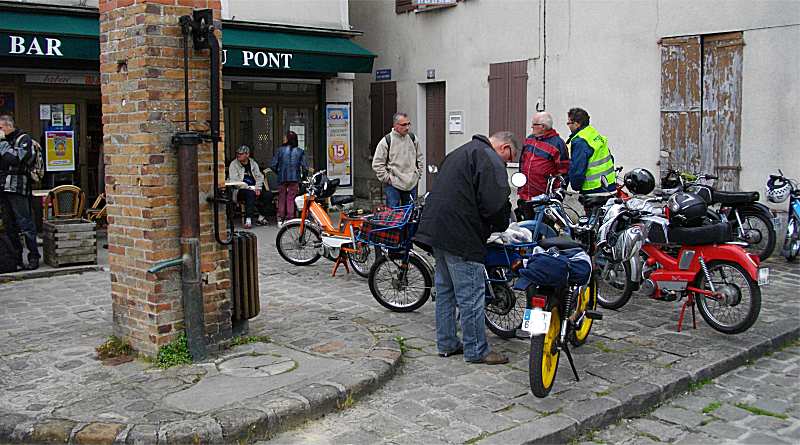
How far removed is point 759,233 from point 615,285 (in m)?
3.16

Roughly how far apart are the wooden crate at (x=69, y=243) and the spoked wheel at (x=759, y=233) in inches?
307

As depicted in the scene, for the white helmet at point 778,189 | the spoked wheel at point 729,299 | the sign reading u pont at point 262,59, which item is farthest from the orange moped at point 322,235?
the white helmet at point 778,189

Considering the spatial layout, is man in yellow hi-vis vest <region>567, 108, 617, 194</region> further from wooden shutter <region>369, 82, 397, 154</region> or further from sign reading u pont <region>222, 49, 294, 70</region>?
wooden shutter <region>369, 82, 397, 154</region>

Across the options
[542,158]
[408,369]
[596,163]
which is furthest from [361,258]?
[408,369]

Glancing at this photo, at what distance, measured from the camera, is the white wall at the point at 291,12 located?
13.9 meters

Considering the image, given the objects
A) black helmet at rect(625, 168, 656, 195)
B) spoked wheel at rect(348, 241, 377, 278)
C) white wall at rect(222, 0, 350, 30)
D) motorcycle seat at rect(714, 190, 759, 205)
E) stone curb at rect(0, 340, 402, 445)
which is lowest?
stone curb at rect(0, 340, 402, 445)

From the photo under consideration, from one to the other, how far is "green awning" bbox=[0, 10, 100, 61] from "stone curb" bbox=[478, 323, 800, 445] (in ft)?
30.1

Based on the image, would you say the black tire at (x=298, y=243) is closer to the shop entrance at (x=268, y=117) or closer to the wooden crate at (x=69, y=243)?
the wooden crate at (x=69, y=243)

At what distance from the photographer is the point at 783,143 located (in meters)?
10.4

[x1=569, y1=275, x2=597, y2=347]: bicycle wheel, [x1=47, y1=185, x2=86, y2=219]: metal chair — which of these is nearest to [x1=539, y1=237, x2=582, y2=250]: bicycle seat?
[x1=569, y1=275, x2=597, y2=347]: bicycle wheel

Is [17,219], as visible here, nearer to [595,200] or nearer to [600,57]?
[595,200]

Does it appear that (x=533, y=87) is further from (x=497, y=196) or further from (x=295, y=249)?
(x=497, y=196)

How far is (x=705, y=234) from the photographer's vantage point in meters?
6.68

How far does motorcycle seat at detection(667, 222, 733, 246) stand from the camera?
666 centimetres
